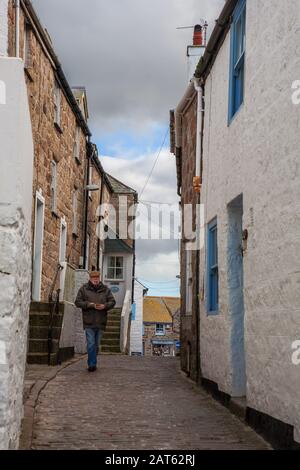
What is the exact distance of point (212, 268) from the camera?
9844 mm

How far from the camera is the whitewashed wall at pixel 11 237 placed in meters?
4.38

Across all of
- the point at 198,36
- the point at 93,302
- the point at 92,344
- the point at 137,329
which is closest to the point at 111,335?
the point at 93,302

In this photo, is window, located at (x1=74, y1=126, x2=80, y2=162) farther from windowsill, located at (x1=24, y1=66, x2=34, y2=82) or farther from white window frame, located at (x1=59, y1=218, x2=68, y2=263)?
windowsill, located at (x1=24, y1=66, x2=34, y2=82)

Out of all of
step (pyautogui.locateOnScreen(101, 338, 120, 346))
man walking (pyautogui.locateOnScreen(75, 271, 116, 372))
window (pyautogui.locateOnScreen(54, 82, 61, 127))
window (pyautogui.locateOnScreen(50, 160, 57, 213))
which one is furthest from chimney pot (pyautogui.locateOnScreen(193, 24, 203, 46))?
step (pyautogui.locateOnScreen(101, 338, 120, 346))

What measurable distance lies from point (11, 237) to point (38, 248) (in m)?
11.5

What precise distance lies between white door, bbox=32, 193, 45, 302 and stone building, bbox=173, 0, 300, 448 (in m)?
6.11

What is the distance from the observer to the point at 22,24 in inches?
538

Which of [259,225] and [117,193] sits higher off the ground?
[117,193]

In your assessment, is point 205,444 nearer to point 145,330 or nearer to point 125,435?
point 125,435

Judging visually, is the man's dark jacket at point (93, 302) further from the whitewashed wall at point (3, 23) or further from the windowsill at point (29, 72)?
the windowsill at point (29, 72)

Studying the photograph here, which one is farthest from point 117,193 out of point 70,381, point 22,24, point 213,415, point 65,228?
point 213,415

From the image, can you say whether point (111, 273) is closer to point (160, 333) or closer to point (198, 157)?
point (198, 157)

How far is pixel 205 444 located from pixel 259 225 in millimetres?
2230
